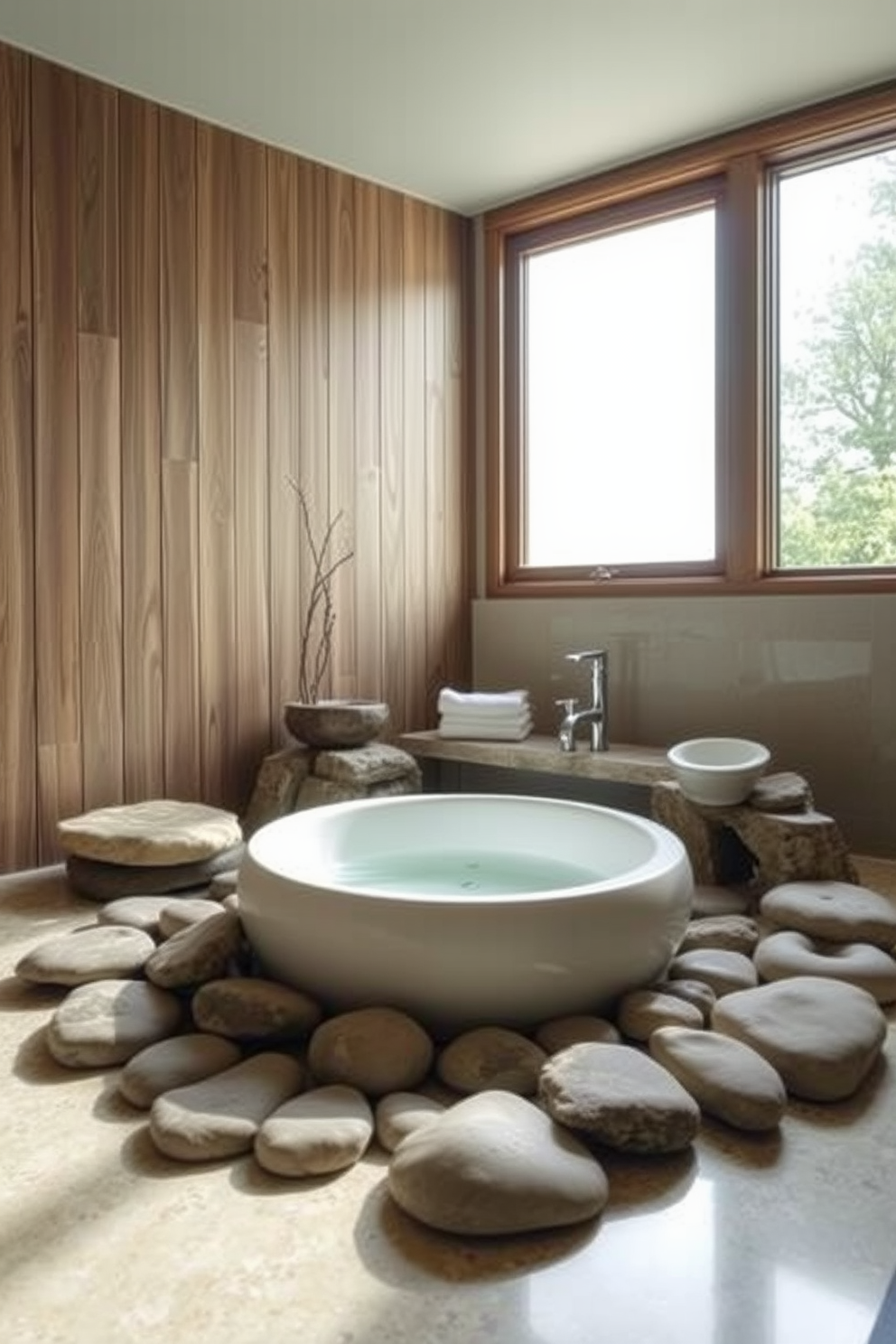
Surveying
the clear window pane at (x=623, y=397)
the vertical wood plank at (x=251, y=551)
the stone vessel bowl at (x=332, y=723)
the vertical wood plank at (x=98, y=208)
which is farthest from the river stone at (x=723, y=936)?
the vertical wood plank at (x=98, y=208)

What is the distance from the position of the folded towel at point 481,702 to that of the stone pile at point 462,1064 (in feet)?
4.47

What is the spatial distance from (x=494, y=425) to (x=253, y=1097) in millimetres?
2845

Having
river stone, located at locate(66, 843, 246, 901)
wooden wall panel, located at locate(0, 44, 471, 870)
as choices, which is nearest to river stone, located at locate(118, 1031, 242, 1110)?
river stone, located at locate(66, 843, 246, 901)

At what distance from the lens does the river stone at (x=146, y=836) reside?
94.0 inches

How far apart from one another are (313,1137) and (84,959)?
2.52ft

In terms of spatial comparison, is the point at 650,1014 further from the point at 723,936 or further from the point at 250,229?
the point at 250,229

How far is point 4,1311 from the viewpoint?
101 cm

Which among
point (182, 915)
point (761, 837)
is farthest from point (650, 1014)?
point (182, 915)

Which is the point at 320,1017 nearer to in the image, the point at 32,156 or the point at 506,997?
the point at 506,997

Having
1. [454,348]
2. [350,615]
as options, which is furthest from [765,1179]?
[454,348]

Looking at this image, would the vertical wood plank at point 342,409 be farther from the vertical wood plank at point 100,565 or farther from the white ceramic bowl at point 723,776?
the white ceramic bowl at point 723,776

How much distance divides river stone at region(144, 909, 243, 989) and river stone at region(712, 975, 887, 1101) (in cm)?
85

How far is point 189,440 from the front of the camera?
2914 millimetres

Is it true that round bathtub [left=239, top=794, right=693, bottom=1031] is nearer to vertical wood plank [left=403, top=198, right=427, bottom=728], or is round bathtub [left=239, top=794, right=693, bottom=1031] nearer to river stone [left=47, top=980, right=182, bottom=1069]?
river stone [left=47, top=980, right=182, bottom=1069]
